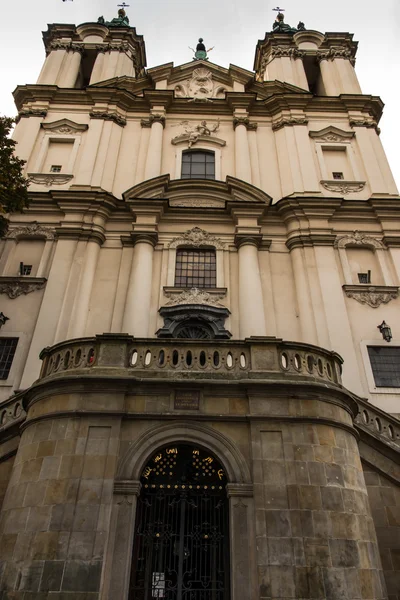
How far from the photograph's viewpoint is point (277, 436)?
342 inches

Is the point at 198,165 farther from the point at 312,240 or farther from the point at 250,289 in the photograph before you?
the point at 250,289

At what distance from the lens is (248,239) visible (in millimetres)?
17797

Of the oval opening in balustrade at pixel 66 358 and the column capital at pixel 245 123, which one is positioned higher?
the column capital at pixel 245 123

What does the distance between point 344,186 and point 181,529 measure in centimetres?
1623

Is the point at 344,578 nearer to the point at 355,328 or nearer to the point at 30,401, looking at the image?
the point at 30,401

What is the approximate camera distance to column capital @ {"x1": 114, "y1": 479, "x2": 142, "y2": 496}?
26.6 feet

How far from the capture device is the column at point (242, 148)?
2028 centimetres

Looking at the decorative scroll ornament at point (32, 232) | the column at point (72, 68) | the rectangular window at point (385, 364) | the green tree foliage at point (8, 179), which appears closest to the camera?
the green tree foliage at point (8, 179)

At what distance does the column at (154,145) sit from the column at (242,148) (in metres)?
3.56

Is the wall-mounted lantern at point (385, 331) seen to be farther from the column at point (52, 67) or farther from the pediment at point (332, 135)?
the column at point (52, 67)

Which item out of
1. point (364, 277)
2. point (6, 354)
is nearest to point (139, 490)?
point (6, 354)

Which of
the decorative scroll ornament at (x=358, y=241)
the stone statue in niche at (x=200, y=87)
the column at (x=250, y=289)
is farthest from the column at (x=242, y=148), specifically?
the decorative scroll ornament at (x=358, y=241)

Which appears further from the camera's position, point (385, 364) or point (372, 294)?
point (372, 294)

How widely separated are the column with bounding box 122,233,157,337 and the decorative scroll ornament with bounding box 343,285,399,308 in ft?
23.9
